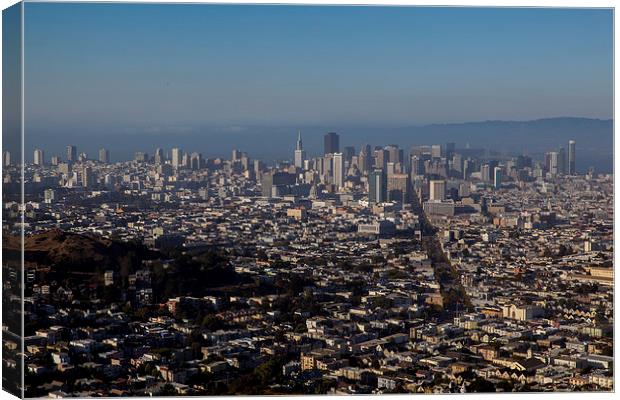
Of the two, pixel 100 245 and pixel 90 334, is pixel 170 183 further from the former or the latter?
pixel 90 334

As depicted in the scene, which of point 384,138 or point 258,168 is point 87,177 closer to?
point 258,168

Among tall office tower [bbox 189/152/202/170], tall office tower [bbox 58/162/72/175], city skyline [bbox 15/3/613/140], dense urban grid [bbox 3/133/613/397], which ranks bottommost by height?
dense urban grid [bbox 3/133/613/397]

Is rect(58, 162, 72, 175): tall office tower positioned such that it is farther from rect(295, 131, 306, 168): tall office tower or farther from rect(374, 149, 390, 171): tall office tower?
rect(374, 149, 390, 171): tall office tower

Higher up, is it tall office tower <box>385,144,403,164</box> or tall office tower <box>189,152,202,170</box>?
tall office tower <box>385,144,403,164</box>

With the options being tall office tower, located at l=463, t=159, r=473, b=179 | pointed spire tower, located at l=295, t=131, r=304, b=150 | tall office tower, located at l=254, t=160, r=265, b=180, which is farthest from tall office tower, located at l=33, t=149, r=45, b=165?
tall office tower, located at l=463, t=159, r=473, b=179

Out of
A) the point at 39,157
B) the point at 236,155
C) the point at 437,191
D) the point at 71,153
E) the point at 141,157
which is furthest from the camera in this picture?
the point at 437,191

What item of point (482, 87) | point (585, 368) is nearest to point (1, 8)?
point (482, 87)

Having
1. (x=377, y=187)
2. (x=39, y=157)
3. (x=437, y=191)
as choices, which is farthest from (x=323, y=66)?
(x=39, y=157)
